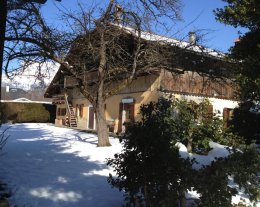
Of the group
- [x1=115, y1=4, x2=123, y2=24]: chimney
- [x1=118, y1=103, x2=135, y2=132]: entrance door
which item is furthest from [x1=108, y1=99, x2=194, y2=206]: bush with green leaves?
[x1=118, y1=103, x2=135, y2=132]: entrance door

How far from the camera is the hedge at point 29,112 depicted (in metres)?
35.9

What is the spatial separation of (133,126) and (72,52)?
1053cm

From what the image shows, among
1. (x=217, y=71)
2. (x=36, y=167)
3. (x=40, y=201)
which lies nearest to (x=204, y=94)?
(x=217, y=71)

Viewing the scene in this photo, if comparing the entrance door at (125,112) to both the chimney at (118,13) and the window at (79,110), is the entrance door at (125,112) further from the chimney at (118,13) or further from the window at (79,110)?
the chimney at (118,13)

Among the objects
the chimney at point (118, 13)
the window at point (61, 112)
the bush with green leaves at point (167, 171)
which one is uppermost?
the chimney at point (118, 13)

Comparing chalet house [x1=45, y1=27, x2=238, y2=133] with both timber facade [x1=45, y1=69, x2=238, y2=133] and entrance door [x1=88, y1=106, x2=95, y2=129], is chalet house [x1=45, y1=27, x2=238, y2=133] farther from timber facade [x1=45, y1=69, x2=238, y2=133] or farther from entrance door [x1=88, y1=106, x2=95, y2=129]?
entrance door [x1=88, y1=106, x2=95, y2=129]

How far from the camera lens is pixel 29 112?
37.0 m

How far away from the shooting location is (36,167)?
31.1 ft

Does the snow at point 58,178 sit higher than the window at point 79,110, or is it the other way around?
the window at point 79,110

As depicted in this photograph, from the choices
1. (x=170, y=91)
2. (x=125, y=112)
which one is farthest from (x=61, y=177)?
(x=125, y=112)

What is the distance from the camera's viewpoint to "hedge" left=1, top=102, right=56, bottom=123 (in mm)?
35875

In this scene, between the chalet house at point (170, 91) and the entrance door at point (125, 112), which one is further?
the entrance door at point (125, 112)

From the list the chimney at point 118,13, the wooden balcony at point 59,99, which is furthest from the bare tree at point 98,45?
the wooden balcony at point 59,99

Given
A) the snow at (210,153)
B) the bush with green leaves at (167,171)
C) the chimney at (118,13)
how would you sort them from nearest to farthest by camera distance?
the bush with green leaves at (167,171)
the snow at (210,153)
the chimney at (118,13)
